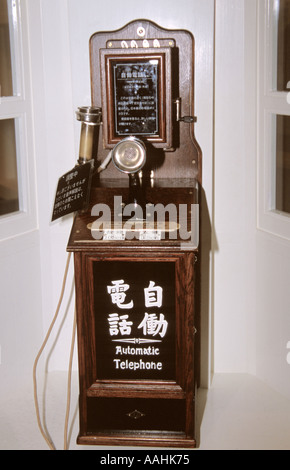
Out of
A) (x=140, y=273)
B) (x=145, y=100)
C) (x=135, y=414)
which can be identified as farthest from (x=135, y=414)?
(x=145, y=100)

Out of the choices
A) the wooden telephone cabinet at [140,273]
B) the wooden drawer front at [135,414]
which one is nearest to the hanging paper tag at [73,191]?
the wooden telephone cabinet at [140,273]

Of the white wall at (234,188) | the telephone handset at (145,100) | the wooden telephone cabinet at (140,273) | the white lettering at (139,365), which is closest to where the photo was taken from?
the wooden telephone cabinet at (140,273)

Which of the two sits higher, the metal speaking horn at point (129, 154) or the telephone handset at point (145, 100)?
the telephone handset at point (145, 100)

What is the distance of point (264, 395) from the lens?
295 cm

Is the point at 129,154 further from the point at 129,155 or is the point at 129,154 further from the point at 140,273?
the point at 140,273

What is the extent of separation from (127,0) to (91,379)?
156 centimetres

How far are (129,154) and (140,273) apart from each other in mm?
456

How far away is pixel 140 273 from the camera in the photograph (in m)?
2.45

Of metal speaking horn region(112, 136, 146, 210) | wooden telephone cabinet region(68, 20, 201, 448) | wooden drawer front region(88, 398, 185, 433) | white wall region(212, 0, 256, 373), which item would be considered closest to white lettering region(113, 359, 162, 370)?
wooden telephone cabinet region(68, 20, 201, 448)

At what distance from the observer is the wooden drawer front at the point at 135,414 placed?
8.38 ft

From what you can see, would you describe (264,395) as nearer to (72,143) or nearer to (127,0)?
(72,143)

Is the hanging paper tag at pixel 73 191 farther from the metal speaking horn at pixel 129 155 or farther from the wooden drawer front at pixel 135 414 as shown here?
the wooden drawer front at pixel 135 414

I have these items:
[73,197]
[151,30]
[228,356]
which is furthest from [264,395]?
[151,30]
